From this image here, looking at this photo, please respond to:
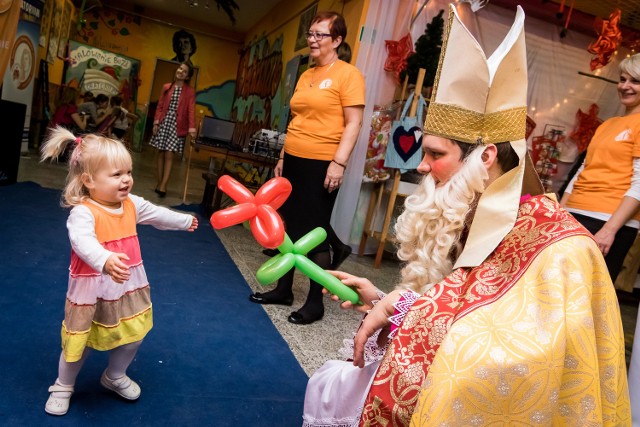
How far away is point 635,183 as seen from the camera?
1969 mm

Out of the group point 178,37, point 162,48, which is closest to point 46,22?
point 162,48

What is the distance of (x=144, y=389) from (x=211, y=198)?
3475 mm

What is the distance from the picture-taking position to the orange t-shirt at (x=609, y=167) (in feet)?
6.69

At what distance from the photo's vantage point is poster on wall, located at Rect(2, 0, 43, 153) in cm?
607

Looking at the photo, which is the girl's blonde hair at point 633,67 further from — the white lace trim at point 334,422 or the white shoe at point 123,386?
the white shoe at point 123,386

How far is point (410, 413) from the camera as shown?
963 millimetres

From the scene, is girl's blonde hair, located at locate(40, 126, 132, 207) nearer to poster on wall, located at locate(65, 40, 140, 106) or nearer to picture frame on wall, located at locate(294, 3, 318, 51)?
picture frame on wall, located at locate(294, 3, 318, 51)

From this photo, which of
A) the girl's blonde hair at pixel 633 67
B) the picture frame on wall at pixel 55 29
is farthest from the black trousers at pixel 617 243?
the picture frame on wall at pixel 55 29

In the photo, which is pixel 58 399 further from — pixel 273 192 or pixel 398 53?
pixel 398 53

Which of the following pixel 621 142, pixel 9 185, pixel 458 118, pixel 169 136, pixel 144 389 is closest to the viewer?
pixel 458 118

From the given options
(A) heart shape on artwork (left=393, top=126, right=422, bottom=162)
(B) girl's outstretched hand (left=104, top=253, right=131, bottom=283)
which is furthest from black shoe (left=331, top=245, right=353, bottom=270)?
(B) girl's outstretched hand (left=104, top=253, right=131, bottom=283)

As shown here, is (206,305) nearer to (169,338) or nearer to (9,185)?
(169,338)

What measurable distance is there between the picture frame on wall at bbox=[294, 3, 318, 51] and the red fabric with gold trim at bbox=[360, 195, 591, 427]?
6.04m

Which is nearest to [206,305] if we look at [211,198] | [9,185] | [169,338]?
[169,338]
